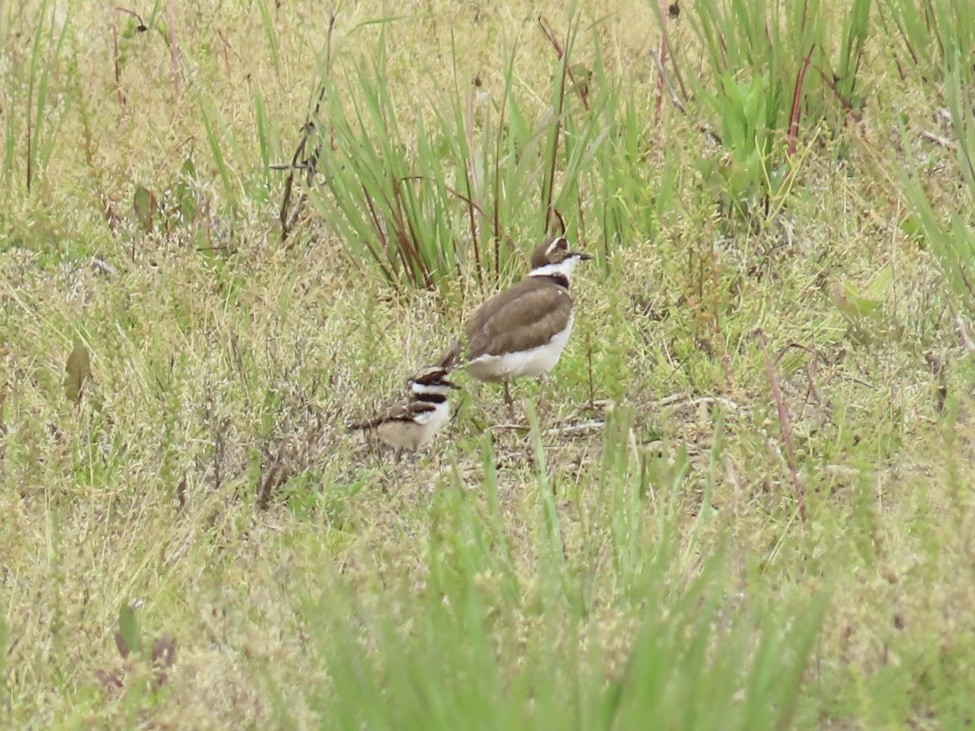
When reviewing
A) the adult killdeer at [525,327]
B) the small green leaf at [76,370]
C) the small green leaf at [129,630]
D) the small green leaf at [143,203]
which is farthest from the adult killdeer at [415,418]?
the small green leaf at [143,203]

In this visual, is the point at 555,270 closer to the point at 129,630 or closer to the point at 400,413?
the point at 400,413

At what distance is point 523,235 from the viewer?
570 centimetres

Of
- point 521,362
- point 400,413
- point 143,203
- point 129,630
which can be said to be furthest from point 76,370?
point 129,630

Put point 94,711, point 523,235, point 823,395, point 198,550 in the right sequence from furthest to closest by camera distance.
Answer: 1. point 523,235
2. point 823,395
3. point 198,550
4. point 94,711

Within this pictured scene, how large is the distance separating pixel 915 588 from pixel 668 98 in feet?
12.2

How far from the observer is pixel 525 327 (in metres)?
4.91

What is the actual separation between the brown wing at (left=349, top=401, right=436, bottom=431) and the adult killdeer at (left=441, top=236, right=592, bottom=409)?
0.24 m

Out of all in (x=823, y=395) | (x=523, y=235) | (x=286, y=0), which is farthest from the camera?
(x=286, y=0)

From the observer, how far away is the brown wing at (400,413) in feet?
14.7

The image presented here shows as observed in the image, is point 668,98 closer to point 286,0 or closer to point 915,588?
point 286,0

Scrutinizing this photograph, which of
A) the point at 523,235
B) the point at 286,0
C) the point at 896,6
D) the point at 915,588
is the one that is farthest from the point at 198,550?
the point at 286,0

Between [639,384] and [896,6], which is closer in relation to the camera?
[639,384]

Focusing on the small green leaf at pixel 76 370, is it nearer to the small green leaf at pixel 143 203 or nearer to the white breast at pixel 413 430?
the white breast at pixel 413 430

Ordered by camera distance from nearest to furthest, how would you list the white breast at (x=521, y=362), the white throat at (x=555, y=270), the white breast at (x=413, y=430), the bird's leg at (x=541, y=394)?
the white breast at (x=413, y=430) → the bird's leg at (x=541, y=394) → the white breast at (x=521, y=362) → the white throat at (x=555, y=270)
